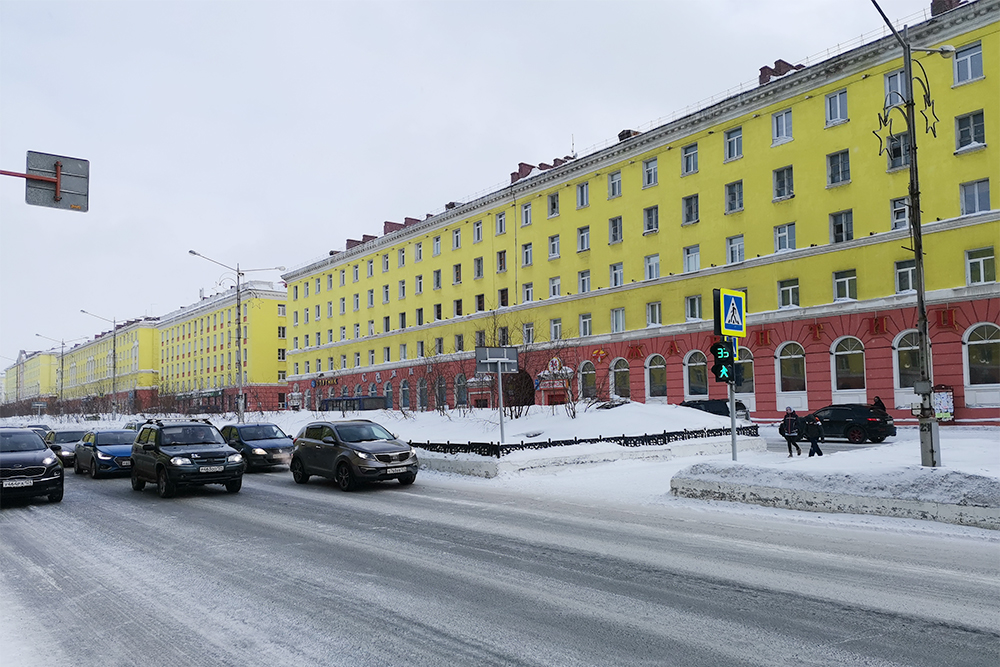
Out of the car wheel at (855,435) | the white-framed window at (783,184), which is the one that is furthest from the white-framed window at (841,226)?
the car wheel at (855,435)

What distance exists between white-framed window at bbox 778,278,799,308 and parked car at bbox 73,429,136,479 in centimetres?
2985

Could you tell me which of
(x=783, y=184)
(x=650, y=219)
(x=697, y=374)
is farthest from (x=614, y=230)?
(x=783, y=184)

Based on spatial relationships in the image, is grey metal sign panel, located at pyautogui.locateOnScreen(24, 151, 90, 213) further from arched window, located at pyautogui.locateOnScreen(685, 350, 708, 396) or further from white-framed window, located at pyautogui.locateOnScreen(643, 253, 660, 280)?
white-framed window, located at pyautogui.locateOnScreen(643, 253, 660, 280)

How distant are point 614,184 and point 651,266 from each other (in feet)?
21.4

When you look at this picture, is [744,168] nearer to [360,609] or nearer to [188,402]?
[360,609]

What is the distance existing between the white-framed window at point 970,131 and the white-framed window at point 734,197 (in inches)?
417

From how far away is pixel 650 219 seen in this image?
1745 inches

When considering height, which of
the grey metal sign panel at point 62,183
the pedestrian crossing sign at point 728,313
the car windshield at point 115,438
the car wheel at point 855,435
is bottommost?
the car wheel at point 855,435

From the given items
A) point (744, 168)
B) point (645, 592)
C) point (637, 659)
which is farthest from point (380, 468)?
point (744, 168)

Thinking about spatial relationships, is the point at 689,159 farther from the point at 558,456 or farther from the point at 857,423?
the point at 558,456

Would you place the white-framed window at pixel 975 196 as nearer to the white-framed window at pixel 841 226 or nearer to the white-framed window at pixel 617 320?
the white-framed window at pixel 841 226

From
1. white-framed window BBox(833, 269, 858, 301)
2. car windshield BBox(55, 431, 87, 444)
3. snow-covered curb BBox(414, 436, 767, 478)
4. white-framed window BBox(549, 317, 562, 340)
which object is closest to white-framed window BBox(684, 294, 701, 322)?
white-framed window BBox(833, 269, 858, 301)

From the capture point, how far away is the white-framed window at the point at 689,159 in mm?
41750

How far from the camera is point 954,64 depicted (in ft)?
102
